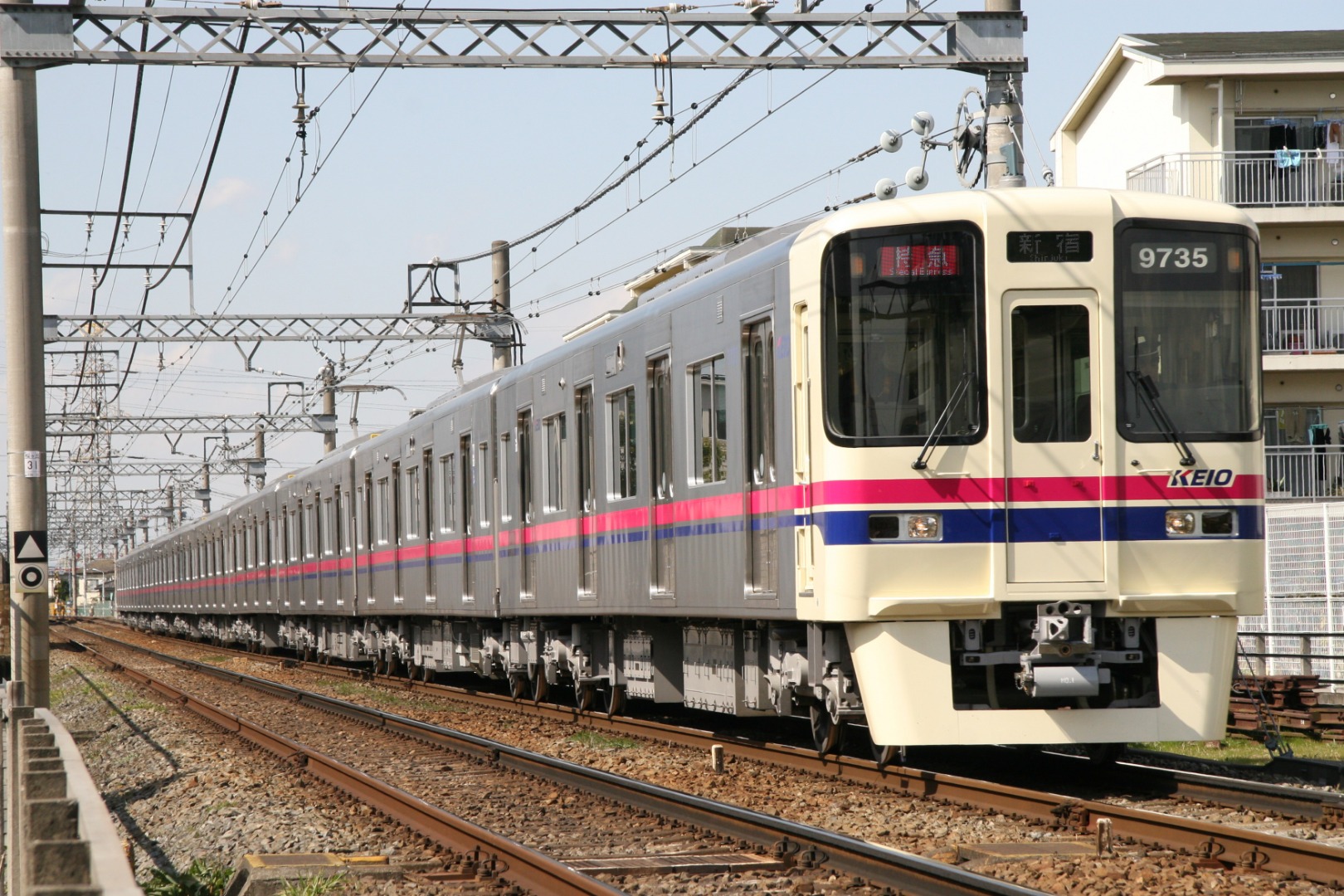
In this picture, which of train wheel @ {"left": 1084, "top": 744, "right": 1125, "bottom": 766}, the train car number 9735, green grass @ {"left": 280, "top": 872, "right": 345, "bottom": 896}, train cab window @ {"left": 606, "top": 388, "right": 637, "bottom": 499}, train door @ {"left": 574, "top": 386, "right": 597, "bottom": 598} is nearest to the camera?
green grass @ {"left": 280, "top": 872, "right": 345, "bottom": 896}

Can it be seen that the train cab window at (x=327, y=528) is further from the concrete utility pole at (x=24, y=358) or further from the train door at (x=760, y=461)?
the train door at (x=760, y=461)

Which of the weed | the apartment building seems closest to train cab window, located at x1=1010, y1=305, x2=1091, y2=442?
the weed

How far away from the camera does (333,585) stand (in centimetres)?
2659

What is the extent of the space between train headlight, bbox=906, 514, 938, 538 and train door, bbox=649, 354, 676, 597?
3315 mm

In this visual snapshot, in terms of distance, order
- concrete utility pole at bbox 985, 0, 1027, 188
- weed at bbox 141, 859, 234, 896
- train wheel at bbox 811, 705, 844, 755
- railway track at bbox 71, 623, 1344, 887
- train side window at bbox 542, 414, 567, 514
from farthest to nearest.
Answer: train side window at bbox 542, 414, 567, 514, concrete utility pole at bbox 985, 0, 1027, 188, train wheel at bbox 811, 705, 844, 755, weed at bbox 141, 859, 234, 896, railway track at bbox 71, 623, 1344, 887

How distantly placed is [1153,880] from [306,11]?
10.6 meters

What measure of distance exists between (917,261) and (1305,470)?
19797 mm

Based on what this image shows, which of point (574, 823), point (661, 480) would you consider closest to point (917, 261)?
point (574, 823)

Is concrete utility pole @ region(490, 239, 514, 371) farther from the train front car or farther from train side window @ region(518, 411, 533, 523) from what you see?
the train front car

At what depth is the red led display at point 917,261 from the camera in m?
9.09

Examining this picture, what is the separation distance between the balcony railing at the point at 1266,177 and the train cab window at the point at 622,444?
1713 cm

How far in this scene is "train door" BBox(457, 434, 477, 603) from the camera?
1830 centimetres

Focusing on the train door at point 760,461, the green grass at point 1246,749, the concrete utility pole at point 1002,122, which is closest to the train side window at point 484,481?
the concrete utility pole at point 1002,122

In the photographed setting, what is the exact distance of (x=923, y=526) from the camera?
8953 millimetres
